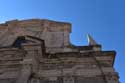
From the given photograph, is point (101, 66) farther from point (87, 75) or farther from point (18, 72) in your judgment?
point (18, 72)

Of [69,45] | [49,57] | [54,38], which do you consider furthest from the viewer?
[54,38]

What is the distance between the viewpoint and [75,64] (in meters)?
17.4

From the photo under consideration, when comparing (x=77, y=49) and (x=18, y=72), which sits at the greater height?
(x=77, y=49)

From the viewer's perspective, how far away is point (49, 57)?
707 inches

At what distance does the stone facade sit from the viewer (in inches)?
645

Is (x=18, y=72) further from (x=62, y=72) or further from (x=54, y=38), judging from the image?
(x=54, y=38)

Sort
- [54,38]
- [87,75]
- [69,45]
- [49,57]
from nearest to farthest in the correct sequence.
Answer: [87,75]
[49,57]
[69,45]
[54,38]

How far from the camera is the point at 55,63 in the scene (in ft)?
57.5

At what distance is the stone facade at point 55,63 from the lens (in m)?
16.4

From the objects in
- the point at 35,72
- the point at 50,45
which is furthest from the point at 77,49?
the point at 35,72

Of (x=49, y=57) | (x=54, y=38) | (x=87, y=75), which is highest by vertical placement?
(x=54, y=38)

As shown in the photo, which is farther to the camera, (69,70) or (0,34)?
(0,34)

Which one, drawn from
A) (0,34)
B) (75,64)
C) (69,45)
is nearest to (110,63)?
(75,64)

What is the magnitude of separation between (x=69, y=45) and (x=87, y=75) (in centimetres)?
316
